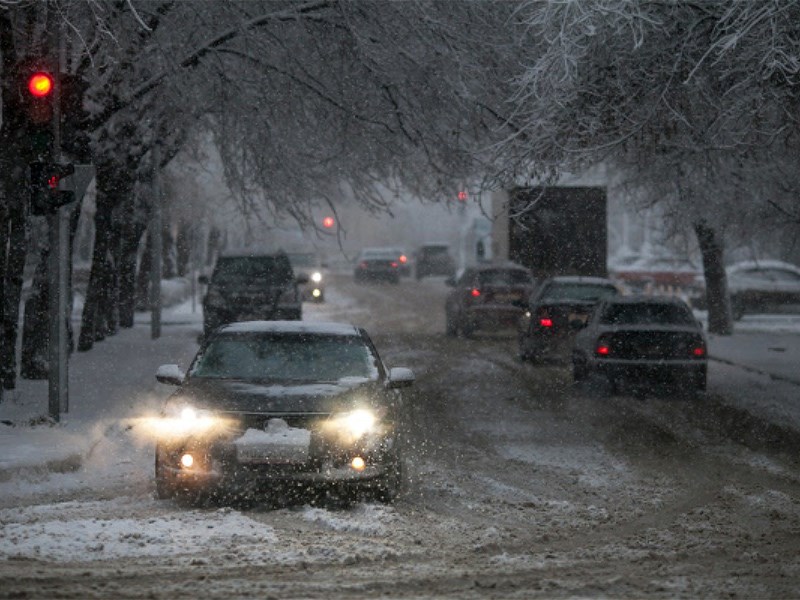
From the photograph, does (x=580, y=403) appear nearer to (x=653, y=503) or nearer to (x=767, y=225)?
(x=653, y=503)

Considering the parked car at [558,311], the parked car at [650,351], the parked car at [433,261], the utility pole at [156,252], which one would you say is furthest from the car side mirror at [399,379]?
the parked car at [433,261]

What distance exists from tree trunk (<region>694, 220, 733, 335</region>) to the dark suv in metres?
9.33

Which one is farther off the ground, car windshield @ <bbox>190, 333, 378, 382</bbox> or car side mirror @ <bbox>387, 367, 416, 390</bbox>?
car windshield @ <bbox>190, 333, 378, 382</bbox>

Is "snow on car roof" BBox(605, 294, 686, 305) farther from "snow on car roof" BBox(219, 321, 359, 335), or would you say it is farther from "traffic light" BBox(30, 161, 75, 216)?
"traffic light" BBox(30, 161, 75, 216)

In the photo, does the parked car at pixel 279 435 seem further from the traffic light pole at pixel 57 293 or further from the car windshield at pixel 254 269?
the car windshield at pixel 254 269

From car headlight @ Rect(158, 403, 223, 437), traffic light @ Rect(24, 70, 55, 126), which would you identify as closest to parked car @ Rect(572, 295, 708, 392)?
traffic light @ Rect(24, 70, 55, 126)

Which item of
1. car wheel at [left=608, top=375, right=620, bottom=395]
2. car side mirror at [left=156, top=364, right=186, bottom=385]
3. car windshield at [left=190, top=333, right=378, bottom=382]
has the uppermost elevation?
car windshield at [left=190, top=333, right=378, bottom=382]

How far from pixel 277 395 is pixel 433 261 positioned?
221ft

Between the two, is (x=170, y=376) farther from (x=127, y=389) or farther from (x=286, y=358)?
(x=127, y=389)

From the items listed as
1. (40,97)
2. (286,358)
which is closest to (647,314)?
(286,358)

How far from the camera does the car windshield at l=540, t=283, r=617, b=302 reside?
78.7ft

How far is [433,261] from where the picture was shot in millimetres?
77375

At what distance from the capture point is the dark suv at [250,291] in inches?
1110

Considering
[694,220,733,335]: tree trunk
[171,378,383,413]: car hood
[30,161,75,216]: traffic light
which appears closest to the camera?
[171,378,383,413]: car hood
